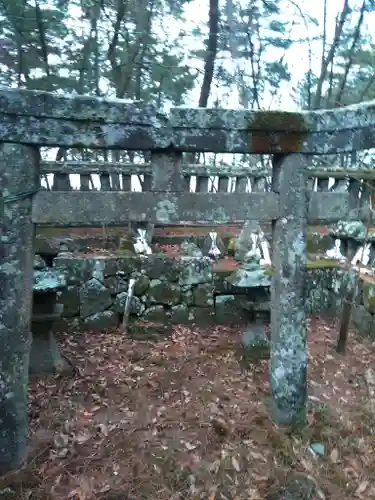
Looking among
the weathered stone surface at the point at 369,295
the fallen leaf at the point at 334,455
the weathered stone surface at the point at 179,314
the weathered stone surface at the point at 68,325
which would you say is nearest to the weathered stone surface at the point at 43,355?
the weathered stone surface at the point at 68,325

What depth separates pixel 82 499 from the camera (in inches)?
118

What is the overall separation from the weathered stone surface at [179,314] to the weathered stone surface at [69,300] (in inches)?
50.9

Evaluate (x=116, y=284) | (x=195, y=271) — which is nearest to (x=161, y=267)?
(x=195, y=271)

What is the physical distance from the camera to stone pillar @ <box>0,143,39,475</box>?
3.02 m

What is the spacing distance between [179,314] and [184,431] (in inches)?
89.5

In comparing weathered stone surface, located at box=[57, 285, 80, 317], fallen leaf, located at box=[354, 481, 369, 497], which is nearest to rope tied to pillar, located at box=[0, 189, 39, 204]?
weathered stone surface, located at box=[57, 285, 80, 317]

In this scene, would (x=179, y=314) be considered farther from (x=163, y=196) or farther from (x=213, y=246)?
(x=163, y=196)

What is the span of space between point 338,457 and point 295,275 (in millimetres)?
1584

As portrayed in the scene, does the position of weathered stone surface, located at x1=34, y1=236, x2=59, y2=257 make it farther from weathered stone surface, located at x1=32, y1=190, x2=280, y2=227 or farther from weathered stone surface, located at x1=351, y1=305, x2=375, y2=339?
weathered stone surface, located at x1=351, y1=305, x2=375, y2=339

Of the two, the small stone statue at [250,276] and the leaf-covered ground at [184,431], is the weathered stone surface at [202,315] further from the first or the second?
the small stone statue at [250,276]

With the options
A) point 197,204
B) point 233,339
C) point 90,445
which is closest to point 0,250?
point 197,204

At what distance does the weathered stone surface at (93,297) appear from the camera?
5.57 m

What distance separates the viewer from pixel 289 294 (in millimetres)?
3674

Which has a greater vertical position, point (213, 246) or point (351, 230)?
point (351, 230)
